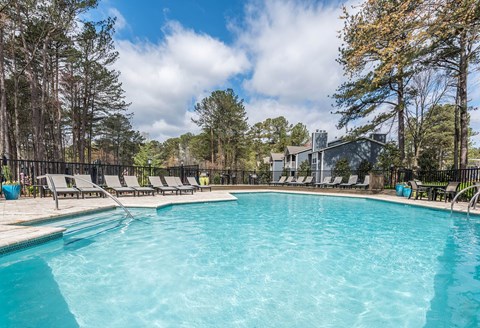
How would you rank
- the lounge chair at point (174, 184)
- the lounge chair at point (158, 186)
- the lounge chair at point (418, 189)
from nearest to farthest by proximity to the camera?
the lounge chair at point (418, 189), the lounge chair at point (158, 186), the lounge chair at point (174, 184)

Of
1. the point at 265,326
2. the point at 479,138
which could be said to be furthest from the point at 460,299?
the point at 479,138

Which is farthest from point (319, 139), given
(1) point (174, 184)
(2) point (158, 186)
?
(2) point (158, 186)

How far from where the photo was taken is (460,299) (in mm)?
2834

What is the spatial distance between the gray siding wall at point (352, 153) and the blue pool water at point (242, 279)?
61.2ft

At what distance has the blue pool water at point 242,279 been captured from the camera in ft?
8.09

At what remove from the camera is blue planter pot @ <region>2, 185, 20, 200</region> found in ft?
24.1

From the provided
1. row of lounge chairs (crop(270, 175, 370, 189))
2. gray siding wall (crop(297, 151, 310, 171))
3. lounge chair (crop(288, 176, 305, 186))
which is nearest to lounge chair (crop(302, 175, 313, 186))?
row of lounge chairs (crop(270, 175, 370, 189))

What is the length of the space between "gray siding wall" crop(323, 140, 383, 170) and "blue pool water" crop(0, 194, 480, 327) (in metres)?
18.7

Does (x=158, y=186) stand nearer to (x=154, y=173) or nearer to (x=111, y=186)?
(x=111, y=186)

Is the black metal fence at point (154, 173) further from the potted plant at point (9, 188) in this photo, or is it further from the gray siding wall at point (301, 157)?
the gray siding wall at point (301, 157)

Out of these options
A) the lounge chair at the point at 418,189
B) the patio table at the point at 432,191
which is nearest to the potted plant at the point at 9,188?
the lounge chair at the point at 418,189

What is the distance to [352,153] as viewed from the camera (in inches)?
960

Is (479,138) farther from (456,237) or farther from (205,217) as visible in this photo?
(205,217)

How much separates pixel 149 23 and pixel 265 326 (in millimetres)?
16165
